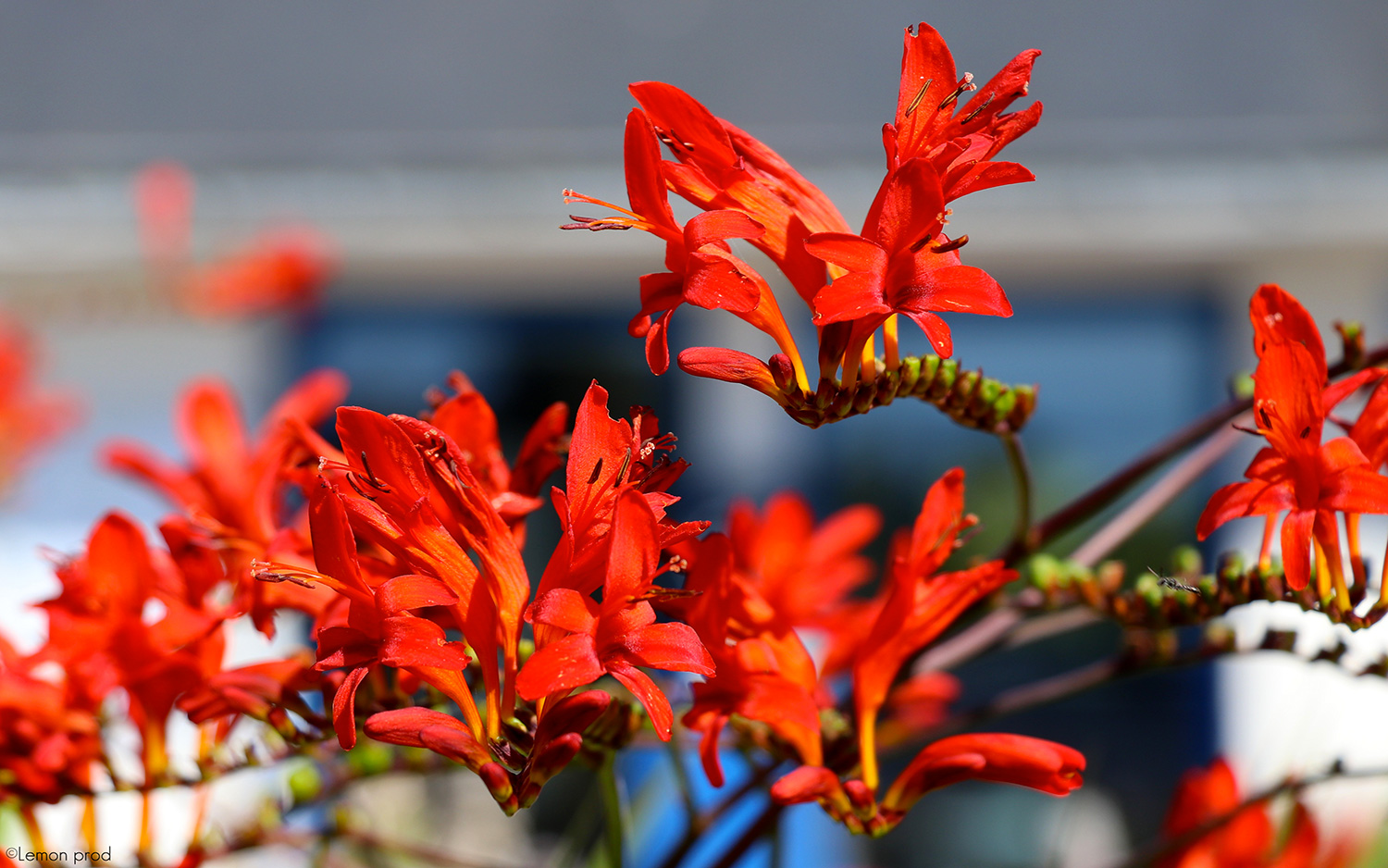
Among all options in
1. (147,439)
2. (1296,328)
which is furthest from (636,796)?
(147,439)

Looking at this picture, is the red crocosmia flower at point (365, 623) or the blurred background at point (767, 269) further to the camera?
the blurred background at point (767, 269)

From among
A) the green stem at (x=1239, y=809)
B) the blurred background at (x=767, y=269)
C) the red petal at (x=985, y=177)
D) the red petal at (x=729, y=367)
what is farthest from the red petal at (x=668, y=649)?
the blurred background at (x=767, y=269)

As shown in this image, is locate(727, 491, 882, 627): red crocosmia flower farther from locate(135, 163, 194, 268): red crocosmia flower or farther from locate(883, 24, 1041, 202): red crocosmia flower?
locate(135, 163, 194, 268): red crocosmia flower

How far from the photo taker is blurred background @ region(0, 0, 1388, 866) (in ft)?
11.8

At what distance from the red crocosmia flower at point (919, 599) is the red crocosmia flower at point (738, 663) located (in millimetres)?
28

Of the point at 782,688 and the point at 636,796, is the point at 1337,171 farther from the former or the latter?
the point at 782,688

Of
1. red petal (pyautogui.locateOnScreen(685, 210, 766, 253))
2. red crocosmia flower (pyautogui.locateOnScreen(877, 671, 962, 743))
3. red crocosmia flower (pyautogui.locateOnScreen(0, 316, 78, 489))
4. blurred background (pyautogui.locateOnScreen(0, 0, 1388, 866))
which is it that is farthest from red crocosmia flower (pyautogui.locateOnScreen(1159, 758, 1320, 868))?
Answer: blurred background (pyautogui.locateOnScreen(0, 0, 1388, 866))

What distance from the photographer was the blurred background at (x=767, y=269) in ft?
11.8

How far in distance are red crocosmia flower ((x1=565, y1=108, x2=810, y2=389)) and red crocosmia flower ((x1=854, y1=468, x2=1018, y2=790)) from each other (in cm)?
11

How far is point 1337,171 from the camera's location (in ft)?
11.5

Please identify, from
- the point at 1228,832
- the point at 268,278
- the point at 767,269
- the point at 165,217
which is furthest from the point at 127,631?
the point at 165,217

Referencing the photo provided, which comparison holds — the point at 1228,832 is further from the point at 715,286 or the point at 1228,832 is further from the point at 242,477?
the point at 242,477

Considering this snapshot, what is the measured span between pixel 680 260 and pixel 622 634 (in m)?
0.16

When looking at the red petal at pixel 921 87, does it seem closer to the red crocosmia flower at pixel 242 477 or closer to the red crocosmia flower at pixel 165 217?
the red crocosmia flower at pixel 242 477
